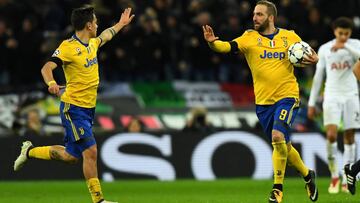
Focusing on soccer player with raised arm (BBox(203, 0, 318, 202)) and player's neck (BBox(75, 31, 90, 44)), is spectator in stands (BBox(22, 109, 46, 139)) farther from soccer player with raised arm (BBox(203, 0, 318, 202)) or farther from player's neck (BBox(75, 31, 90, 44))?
soccer player with raised arm (BBox(203, 0, 318, 202))

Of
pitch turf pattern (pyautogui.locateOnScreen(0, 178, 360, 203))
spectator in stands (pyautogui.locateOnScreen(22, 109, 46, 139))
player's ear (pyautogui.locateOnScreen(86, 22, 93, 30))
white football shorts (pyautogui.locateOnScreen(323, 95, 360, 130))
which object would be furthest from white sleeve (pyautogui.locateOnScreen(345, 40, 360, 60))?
spectator in stands (pyautogui.locateOnScreen(22, 109, 46, 139))

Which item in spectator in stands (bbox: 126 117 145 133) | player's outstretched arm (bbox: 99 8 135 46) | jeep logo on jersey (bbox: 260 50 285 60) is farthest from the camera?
spectator in stands (bbox: 126 117 145 133)

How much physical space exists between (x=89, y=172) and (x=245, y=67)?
12.4 metres

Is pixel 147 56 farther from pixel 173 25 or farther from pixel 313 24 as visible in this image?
pixel 313 24

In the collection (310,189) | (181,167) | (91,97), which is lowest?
(181,167)

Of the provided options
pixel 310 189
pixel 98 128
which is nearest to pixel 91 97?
pixel 310 189

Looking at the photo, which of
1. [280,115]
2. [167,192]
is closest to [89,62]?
[280,115]

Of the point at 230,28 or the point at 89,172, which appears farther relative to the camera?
the point at 230,28

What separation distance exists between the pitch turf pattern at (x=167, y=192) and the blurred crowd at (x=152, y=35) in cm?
442

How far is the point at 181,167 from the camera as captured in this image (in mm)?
20109

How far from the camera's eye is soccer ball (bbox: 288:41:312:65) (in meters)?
12.3

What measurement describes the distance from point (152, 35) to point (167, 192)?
771 centimetres

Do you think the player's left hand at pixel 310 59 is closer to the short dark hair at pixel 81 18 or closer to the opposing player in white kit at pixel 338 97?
the short dark hair at pixel 81 18

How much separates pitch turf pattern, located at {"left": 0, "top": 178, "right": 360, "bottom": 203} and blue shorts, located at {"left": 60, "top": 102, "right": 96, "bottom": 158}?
1720mm
